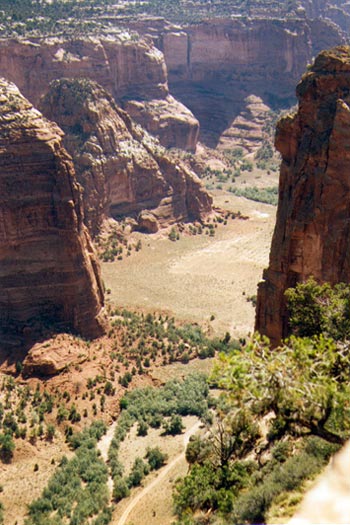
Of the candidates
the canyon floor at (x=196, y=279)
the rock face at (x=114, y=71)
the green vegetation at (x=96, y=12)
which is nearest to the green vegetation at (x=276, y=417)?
the canyon floor at (x=196, y=279)

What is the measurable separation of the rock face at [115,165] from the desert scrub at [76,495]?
37.3 m

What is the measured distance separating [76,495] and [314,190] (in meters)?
18.0

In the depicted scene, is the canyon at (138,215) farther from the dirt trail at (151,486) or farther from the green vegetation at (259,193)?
the green vegetation at (259,193)

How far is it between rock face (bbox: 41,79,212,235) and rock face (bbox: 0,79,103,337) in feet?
79.1

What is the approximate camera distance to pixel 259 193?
97250 millimetres

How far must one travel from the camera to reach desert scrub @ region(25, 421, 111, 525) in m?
30.0

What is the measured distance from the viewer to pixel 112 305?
56938mm

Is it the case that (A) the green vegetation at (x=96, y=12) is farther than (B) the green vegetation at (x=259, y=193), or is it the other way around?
(A) the green vegetation at (x=96, y=12)

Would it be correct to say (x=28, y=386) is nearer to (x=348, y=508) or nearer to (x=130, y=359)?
(x=130, y=359)

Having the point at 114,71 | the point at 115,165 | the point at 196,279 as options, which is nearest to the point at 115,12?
the point at 114,71

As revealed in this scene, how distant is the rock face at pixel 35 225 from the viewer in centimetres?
4291

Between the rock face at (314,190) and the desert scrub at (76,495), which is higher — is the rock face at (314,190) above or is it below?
above

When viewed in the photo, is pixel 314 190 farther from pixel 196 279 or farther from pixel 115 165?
pixel 115 165

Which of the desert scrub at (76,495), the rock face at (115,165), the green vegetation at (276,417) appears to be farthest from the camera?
the rock face at (115,165)
